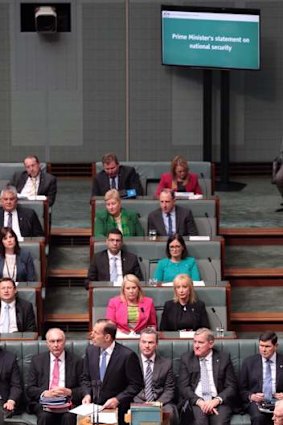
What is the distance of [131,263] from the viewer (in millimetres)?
10914

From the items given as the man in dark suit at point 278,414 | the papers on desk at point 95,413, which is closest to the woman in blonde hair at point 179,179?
the papers on desk at point 95,413

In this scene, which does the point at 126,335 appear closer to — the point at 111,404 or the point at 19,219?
the point at 111,404

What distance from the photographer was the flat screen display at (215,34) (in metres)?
14.4

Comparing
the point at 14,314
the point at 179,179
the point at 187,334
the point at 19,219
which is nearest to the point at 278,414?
the point at 187,334

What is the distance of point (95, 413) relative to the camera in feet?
28.4

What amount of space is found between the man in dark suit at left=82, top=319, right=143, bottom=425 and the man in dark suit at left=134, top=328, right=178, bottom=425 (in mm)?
69

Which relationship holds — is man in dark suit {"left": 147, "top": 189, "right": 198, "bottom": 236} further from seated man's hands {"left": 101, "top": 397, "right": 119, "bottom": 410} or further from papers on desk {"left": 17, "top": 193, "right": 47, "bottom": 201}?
seated man's hands {"left": 101, "top": 397, "right": 119, "bottom": 410}

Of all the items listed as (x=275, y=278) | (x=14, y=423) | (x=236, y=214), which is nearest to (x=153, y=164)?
(x=236, y=214)

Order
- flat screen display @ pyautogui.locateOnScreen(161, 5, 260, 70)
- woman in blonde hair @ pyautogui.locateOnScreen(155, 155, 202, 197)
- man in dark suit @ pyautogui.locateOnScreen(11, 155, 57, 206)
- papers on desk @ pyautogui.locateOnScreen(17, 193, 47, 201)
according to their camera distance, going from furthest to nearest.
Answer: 1. flat screen display @ pyautogui.locateOnScreen(161, 5, 260, 70)
2. man in dark suit @ pyautogui.locateOnScreen(11, 155, 57, 206)
3. woman in blonde hair @ pyautogui.locateOnScreen(155, 155, 202, 197)
4. papers on desk @ pyautogui.locateOnScreen(17, 193, 47, 201)

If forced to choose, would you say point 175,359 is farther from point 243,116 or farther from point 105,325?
point 243,116

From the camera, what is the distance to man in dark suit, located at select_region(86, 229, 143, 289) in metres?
10.9

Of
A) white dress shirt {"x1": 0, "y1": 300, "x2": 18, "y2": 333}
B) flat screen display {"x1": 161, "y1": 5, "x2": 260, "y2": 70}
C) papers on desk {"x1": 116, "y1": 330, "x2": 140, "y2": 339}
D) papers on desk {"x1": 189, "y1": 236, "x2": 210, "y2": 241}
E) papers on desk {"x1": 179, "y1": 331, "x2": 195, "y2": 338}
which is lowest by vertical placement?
papers on desk {"x1": 116, "y1": 330, "x2": 140, "y2": 339}

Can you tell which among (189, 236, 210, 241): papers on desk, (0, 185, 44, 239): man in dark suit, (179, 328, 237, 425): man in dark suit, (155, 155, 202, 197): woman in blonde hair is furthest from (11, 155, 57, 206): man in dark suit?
(179, 328, 237, 425): man in dark suit

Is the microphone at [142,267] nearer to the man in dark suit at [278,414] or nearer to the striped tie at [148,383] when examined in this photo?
the striped tie at [148,383]
